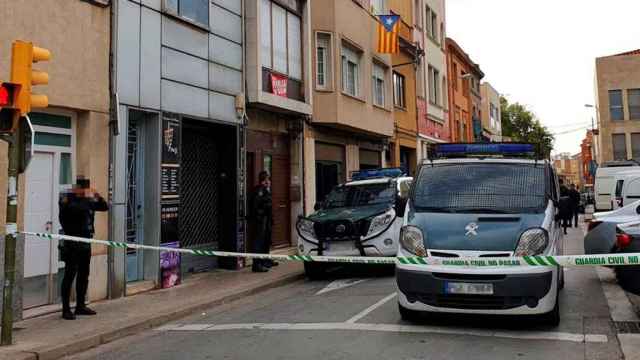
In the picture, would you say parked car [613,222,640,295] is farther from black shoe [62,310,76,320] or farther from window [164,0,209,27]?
window [164,0,209,27]

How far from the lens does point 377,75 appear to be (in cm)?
2167

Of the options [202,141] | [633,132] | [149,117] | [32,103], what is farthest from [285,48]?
[633,132]

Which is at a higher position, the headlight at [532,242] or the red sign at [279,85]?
the red sign at [279,85]

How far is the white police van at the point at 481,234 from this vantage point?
20.6 feet

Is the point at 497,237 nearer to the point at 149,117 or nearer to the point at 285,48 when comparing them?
the point at 149,117

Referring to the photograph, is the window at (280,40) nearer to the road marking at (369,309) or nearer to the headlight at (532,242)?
the road marking at (369,309)

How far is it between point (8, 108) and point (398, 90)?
780 inches

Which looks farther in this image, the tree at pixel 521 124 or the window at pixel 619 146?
the tree at pixel 521 124

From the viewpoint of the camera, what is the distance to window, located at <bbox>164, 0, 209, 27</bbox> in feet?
36.7

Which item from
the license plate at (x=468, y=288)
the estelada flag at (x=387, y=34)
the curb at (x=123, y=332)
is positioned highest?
the estelada flag at (x=387, y=34)

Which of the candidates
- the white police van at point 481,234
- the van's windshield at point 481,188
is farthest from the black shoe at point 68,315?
the van's windshield at point 481,188

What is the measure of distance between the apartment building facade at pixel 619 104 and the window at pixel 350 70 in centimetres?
3433

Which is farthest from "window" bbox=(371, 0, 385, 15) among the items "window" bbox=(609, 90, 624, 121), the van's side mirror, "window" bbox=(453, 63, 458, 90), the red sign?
"window" bbox=(609, 90, 624, 121)

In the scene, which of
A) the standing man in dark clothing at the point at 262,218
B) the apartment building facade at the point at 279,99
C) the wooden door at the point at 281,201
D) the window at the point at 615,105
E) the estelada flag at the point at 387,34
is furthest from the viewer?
the window at the point at 615,105
